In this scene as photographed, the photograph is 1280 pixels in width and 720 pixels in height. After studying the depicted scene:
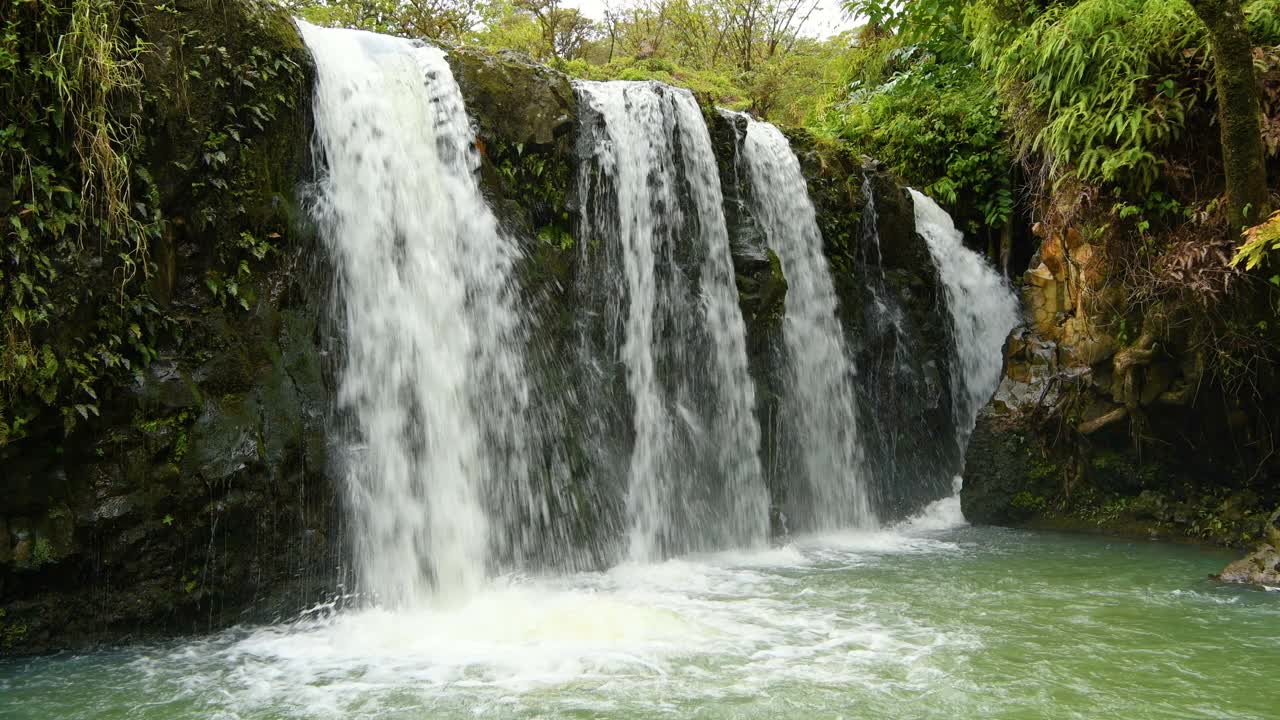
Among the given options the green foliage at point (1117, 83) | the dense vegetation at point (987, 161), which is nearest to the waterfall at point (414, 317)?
the dense vegetation at point (987, 161)

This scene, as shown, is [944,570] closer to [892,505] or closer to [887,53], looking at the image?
[892,505]

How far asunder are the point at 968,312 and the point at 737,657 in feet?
26.8

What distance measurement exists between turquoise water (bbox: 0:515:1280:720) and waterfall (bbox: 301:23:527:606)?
0.61m

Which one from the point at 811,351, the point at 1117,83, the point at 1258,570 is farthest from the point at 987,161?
the point at 1258,570

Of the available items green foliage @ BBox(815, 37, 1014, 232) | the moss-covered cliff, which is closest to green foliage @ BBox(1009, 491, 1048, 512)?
green foliage @ BBox(815, 37, 1014, 232)

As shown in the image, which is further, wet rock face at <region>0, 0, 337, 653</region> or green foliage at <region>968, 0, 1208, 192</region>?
green foliage at <region>968, 0, 1208, 192</region>

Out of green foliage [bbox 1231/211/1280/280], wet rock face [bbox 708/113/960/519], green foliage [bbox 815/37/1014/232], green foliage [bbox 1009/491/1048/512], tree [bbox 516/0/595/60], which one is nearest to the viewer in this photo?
green foliage [bbox 1231/211/1280/280]

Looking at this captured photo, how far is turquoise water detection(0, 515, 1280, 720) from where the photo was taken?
4.31 m

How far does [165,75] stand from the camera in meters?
5.98

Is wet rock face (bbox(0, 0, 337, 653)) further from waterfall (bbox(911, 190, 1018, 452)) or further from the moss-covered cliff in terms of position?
waterfall (bbox(911, 190, 1018, 452))

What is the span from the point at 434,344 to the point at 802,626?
363cm

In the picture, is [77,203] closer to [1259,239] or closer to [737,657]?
[737,657]

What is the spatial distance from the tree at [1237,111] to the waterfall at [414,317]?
6.22 metres

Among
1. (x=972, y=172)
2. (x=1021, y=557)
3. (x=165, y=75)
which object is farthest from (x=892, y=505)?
(x=165, y=75)
